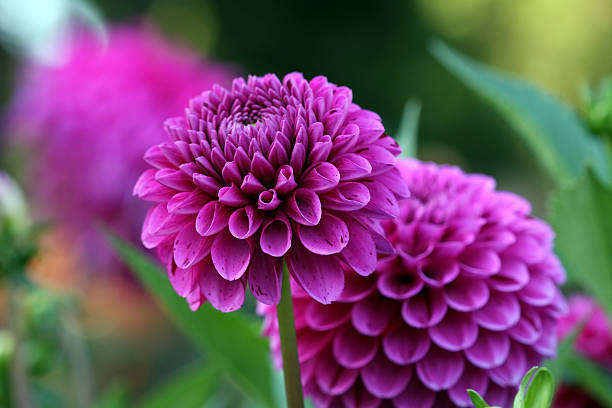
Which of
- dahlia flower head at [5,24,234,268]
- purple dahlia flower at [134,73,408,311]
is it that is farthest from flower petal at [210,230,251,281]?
dahlia flower head at [5,24,234,268]

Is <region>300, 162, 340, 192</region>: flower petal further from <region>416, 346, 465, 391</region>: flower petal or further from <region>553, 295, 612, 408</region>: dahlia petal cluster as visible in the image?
<region>553, 295, 612, 408</region>: dahlia petal cluster

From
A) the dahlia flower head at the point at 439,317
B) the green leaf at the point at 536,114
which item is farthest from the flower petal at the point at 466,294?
the green leaf at the point at 536,114

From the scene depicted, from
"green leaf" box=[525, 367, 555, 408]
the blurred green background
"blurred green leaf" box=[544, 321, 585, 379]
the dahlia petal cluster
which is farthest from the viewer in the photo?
the blurred green background

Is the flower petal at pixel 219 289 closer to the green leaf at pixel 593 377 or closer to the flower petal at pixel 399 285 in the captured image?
the flower petal at pixel 399 285

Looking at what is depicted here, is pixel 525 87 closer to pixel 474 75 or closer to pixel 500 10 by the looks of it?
pixel 474 75

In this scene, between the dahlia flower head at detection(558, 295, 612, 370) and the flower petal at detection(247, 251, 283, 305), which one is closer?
the flower petal at detection(247, 251, 283, 305)

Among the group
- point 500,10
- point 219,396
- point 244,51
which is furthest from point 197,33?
point 219,396
